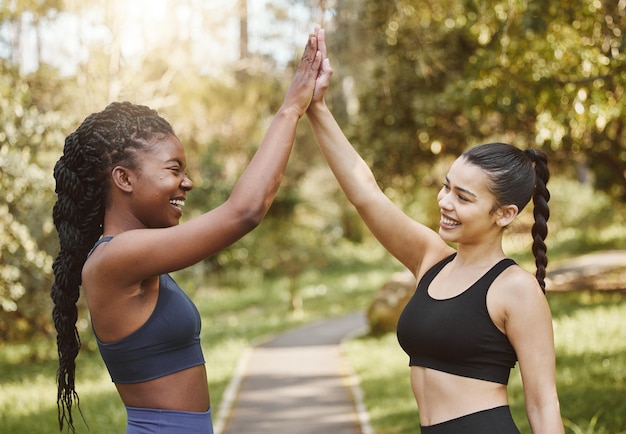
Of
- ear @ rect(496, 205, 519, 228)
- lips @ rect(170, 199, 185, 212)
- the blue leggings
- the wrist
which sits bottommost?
the blue leggings

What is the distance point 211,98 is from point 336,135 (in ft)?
56.3

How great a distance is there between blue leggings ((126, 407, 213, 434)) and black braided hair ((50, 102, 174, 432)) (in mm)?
450

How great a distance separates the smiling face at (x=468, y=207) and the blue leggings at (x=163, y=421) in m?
1.06

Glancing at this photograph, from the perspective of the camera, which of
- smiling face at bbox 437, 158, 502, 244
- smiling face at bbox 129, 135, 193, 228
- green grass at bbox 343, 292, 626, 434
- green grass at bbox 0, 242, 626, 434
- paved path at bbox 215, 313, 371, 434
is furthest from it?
paved path at bbox 215, 313, 371, 434

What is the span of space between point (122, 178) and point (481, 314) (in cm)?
125

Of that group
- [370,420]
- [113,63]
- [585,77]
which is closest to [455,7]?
[585,77]

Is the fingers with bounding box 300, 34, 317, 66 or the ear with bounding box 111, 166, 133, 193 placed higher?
the fingers with bounding box 300, 34, 317, 66

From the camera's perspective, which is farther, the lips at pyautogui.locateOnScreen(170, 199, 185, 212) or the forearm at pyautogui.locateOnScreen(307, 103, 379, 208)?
the forearm at pyautogui.locateOnScreen(307, 103, 379, 208)

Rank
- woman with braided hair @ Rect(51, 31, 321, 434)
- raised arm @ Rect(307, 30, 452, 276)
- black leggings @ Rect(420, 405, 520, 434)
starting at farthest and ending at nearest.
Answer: raised arm @ Rect(307, 30, 452, 276) → black leggings @ Rect(420, 405, 520, 434) → woman with braided hair @ Rect(51, 31, 321, 434)

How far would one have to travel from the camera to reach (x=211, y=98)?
19.8 m

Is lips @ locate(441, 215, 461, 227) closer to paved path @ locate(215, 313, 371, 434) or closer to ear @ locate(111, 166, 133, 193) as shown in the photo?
ear @ locate(111, 166, 133, 193)

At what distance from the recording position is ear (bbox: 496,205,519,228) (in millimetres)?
2633

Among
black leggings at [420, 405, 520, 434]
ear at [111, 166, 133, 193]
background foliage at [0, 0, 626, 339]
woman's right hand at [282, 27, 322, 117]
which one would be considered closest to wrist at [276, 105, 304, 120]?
woman's right hand at [282, 27, 322, 117]

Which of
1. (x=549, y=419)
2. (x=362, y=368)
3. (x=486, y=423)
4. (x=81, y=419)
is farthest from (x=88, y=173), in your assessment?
(x=362, y=368)
